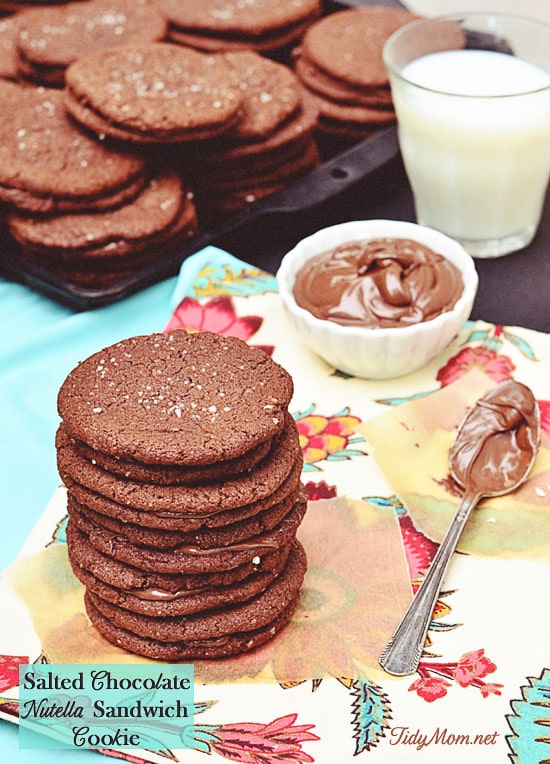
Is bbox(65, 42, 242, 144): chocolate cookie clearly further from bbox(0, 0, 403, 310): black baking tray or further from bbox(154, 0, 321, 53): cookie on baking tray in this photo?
bbox(154, 0, 321, 53): cookie on baking tray

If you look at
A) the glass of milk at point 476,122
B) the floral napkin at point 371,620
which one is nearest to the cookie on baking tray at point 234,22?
the glass of milk at point 476,122

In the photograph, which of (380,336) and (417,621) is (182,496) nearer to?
(417,621)

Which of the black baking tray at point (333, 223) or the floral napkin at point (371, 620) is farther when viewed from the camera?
the black baking tray at point (333, 223)

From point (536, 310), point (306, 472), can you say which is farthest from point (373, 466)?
point (536, 310)

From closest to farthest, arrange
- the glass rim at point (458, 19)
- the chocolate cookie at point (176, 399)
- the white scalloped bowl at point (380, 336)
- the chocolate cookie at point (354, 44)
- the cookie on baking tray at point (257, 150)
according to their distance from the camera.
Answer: the chocolate cookie at point (176, 399) < the white scalloped bowl at point (380, 336) < the glass rim at point (458, 19) < the cookie on baking tray at point (257, 150) < the chocolate cookie at point (354, 44)

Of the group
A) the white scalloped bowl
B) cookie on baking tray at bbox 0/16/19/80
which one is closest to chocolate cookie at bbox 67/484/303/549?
the white scalloped bowl

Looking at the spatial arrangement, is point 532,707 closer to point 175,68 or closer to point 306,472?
point 306,472

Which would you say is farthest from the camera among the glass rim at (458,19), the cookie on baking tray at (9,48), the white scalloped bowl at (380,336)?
the cookie on baking tray at (9,48)

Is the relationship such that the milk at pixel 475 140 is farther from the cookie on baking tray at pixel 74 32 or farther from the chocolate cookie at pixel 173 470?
the chocolate cookie at pixel 173 470
